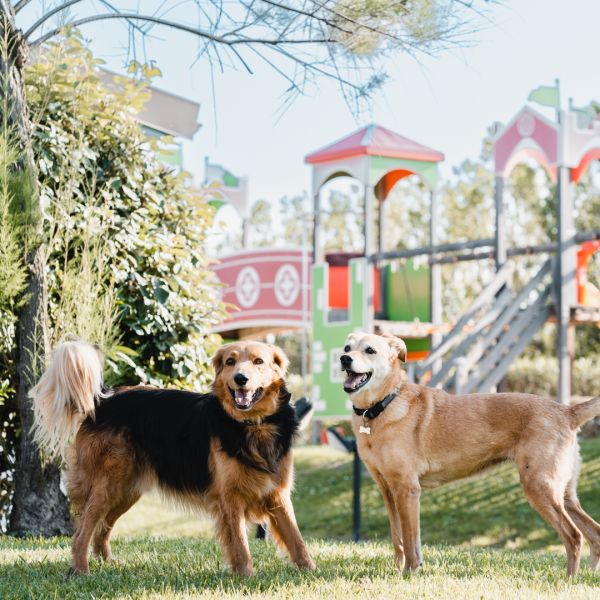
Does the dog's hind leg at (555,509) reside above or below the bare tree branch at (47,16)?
below

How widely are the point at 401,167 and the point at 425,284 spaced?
2157mm

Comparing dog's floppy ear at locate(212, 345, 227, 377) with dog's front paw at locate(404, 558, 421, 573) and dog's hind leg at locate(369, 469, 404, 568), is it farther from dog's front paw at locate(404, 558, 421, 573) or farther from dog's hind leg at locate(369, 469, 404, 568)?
dog's front paw at locate(404, 558, 421, 573)

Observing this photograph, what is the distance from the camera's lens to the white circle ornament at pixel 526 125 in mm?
14271

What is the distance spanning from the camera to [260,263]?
1859 cm

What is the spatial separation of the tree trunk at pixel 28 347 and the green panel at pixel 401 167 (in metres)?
9.04

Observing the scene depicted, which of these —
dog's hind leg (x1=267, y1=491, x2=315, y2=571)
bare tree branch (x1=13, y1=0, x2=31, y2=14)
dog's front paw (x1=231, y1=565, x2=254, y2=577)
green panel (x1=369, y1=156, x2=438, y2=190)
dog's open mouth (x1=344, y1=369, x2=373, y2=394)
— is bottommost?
dog's front paw (x1=231, y1=565, x2=254, y2=577)

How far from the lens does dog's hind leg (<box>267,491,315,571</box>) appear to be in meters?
5.46

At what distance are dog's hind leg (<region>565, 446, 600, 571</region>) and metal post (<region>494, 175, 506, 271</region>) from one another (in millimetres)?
9015

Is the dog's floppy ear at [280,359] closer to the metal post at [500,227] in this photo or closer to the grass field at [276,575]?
the grass field at [276,575]

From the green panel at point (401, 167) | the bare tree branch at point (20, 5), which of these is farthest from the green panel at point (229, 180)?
the bare tree branch at point (20, 5)

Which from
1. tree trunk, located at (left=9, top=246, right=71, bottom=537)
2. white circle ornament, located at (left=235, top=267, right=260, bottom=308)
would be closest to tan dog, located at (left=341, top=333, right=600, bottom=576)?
tree trunk, located at (left=9, top=246, right=71, bottom=537)

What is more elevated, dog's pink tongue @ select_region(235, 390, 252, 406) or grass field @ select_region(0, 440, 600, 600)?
dog's pink tongue @ select_region(235, 390, 252, 406)

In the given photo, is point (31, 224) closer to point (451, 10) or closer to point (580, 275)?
point (451, 10)

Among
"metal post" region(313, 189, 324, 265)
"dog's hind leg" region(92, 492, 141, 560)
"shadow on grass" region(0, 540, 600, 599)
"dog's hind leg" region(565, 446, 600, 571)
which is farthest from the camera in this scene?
"metal post" region(313, 189, 324, 265)
